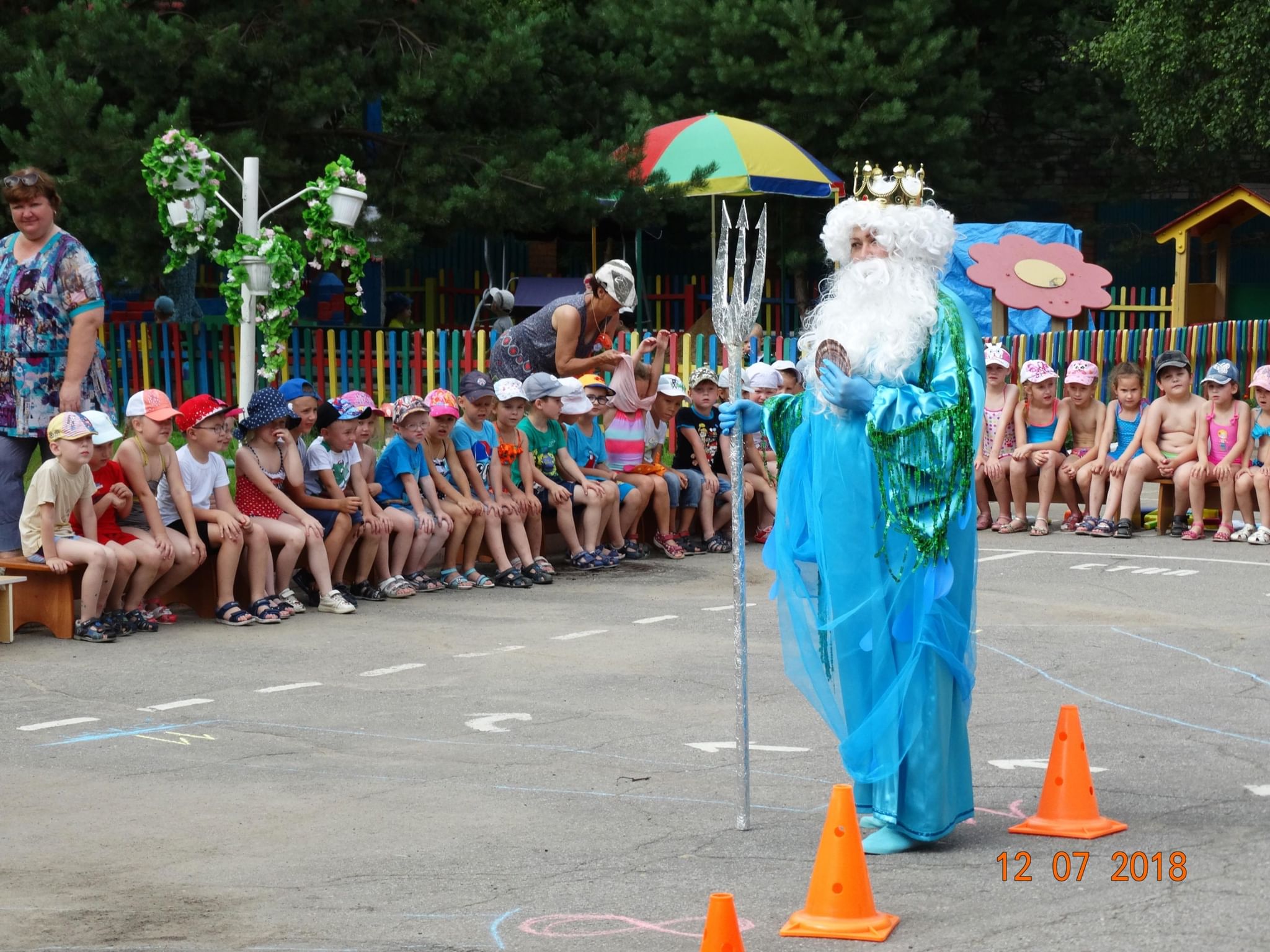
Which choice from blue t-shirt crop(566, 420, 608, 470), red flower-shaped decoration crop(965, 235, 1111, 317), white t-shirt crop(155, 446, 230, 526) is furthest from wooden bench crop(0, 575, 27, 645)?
red flower-shaped decoration crop(965, 235, 1111, 317)

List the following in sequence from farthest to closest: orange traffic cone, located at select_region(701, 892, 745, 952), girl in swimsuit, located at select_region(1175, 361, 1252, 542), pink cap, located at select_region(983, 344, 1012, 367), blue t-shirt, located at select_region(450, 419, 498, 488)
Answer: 1. pink cap, located at select_region(983, 344, 1012, 367)
2. girl in swimsuit, located at select_region(1175, 361, 1252, 542)
3. blue t-shirt, located at select_region(450, 419, 498, 488)
4. orange traffic cone, located at select_region(701, 892, 745, 952)

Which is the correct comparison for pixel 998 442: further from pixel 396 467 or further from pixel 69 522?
pixel 69 522

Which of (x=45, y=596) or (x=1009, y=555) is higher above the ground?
(x=45, y=596)

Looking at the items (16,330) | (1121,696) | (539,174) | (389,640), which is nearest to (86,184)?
(539,174)

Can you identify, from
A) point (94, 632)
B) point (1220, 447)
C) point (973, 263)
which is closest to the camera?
point (94, 632)

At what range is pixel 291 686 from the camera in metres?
7.97

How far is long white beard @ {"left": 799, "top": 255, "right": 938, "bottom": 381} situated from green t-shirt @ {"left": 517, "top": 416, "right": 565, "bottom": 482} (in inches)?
250

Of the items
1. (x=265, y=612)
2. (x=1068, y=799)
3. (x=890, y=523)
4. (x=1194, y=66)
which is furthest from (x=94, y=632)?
(x=1194, y=66)

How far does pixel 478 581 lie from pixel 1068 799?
6202 mm

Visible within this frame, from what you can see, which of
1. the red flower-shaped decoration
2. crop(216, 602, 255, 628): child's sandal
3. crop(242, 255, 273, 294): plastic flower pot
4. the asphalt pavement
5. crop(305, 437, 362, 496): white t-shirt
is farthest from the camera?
the red flower-shaped decoration

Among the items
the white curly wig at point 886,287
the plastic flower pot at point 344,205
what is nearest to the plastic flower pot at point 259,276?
the plastic flower pot at point 344,205

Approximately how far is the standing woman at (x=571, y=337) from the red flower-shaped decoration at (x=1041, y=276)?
27.7 feet

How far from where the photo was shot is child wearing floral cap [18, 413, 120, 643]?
877 cm

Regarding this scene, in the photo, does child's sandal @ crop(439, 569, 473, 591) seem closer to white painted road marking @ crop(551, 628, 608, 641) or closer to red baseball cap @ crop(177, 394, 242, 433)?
white painted road marking @ crop(551, 628, 608, 641)
